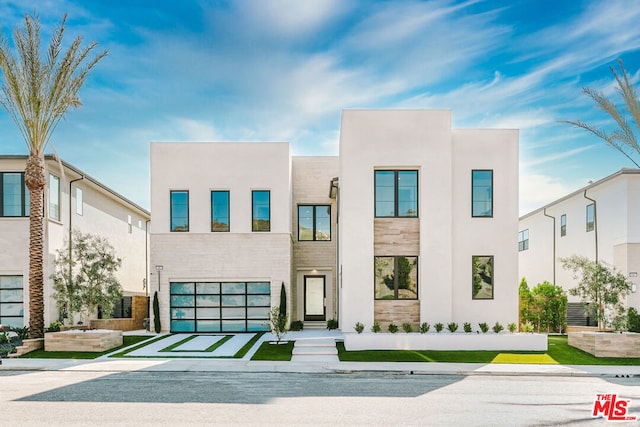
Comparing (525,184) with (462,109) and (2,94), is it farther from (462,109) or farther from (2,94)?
(2,94)

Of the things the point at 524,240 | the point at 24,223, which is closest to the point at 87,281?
the point at 24,223

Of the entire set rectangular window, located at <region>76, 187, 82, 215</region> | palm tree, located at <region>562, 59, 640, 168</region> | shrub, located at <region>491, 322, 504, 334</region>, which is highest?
palm tree, located at <region>562, 59, 640, 168</region>

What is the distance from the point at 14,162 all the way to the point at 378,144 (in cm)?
1418

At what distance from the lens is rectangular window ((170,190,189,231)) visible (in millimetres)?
22812

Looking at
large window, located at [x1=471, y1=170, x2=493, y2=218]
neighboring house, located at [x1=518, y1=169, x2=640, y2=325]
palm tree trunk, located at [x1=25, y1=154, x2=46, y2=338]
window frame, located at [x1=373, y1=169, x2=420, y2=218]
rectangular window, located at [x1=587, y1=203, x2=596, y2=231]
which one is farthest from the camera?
rectangular window, located at [x1=587, y1=203, x2=596, y2=231]

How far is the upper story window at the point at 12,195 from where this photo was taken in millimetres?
20656

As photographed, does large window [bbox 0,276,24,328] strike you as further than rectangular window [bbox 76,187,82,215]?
No

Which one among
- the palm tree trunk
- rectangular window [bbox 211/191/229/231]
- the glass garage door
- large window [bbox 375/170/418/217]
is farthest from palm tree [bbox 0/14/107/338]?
large window [bbox 375/170/418/217]

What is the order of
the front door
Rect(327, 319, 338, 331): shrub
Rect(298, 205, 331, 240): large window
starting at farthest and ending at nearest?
Rect(298, 205, 331, 240): large window < the front door < Rect(327, 319, 338, 331): shrub

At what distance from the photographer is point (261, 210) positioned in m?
22.9

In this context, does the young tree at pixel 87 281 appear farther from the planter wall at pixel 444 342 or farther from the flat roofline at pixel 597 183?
the flat roofline at pixel 597 183

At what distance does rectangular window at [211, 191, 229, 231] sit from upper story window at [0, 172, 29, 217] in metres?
7.24

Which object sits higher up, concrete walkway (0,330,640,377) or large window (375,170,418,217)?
large window (375,170,418,217)

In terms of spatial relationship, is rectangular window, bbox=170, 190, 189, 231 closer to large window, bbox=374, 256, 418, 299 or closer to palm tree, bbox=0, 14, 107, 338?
palm tree, bbox=0, 14, 107, 338
